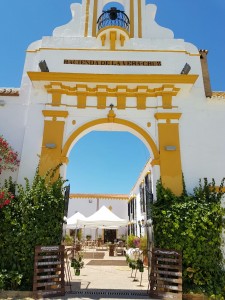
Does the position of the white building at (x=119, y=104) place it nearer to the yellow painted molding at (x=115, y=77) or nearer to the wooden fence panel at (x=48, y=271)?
the yellow painted molding at (x=115, y=77)

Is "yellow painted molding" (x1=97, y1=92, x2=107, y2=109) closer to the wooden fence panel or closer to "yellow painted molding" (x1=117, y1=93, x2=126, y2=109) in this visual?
"yellow painted molding" (x1=117, y1=93, x2=126, y2=109)

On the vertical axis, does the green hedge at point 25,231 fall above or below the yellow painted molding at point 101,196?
below

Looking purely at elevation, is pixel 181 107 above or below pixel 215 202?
above

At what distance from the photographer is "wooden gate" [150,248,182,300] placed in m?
5.97

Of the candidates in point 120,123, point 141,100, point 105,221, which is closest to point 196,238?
point 120,123

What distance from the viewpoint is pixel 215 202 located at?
6.68 meters

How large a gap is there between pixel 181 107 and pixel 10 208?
551 centimetres

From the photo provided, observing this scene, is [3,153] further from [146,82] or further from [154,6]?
[154,6]

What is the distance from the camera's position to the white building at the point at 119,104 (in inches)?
298

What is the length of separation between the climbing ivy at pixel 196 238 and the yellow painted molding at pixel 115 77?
3.49 metres

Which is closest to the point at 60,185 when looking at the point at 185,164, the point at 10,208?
the point at 10,208

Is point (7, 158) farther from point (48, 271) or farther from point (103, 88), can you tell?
point (103, 88)

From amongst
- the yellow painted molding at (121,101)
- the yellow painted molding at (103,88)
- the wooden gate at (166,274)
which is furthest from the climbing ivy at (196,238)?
the yellow painted molding at (103,88)

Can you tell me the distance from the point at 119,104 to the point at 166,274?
4.72m
